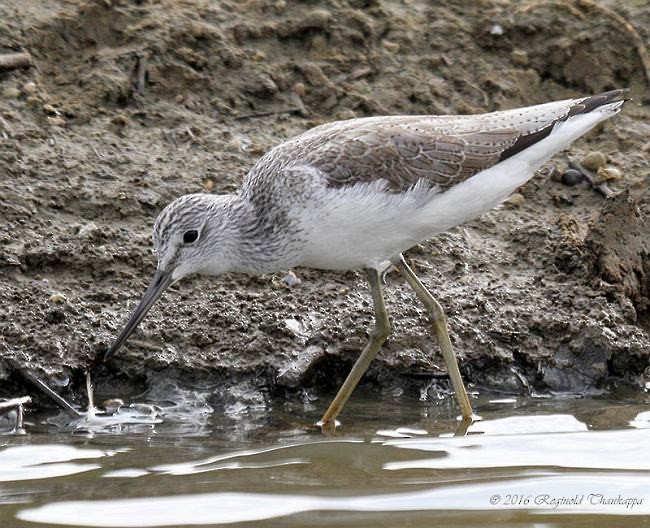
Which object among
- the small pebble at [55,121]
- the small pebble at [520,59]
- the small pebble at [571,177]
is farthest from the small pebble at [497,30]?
the small pebble at [55,121]

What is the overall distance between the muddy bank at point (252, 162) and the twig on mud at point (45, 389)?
0.08 meters

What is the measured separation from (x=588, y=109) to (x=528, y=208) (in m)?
1.57

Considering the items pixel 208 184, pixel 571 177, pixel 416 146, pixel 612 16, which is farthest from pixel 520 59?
pixel 416 146

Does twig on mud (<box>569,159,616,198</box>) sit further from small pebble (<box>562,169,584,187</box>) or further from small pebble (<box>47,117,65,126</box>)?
small pebble (<box>47,117,65,126</box>)

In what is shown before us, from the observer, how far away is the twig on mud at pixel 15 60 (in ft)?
28.9

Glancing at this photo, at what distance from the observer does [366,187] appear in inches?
263

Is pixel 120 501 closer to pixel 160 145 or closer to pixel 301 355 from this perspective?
pixel 301 355

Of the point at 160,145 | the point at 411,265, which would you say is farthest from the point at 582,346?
the point at 160,145

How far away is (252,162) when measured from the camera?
28.5 feet

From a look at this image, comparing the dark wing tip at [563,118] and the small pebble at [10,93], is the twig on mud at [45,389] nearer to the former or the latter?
the small pebble at [10,93]

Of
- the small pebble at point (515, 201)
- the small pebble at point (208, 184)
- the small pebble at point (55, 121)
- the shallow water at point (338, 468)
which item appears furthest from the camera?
the small pebble at point (515, 201)

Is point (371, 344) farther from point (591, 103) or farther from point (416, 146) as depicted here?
point (591, 103)

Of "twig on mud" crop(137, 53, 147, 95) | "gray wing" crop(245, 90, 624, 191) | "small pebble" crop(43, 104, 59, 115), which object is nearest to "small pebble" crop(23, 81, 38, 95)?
"small pebble" crop(43, 104, 59, 115)

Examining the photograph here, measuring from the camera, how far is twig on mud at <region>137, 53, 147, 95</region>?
9055mm
